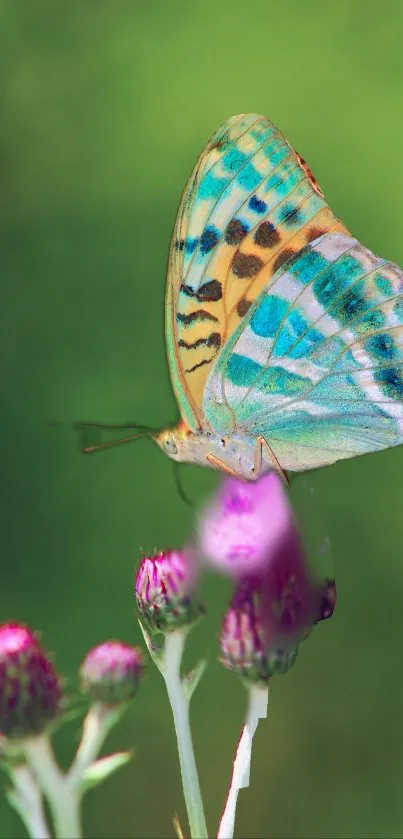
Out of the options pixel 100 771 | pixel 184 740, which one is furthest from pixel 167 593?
pixel 100 771

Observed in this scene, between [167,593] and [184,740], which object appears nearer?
[184,740]

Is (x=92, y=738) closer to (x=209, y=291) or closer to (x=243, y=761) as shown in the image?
(x=243, y=761)

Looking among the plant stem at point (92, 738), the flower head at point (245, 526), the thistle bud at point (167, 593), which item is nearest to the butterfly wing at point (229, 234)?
the flower head at point (245, 526)

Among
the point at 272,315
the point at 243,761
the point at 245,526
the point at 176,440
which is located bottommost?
the point at 243,761

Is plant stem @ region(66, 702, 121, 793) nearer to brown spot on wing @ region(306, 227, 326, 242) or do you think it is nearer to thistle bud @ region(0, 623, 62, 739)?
thistle bud @ region(0, 623, 62, 739)

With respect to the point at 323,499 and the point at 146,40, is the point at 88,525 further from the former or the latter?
the point at 146,40

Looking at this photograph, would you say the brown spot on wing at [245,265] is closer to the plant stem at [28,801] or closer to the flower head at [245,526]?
the flower head at [245,526]
